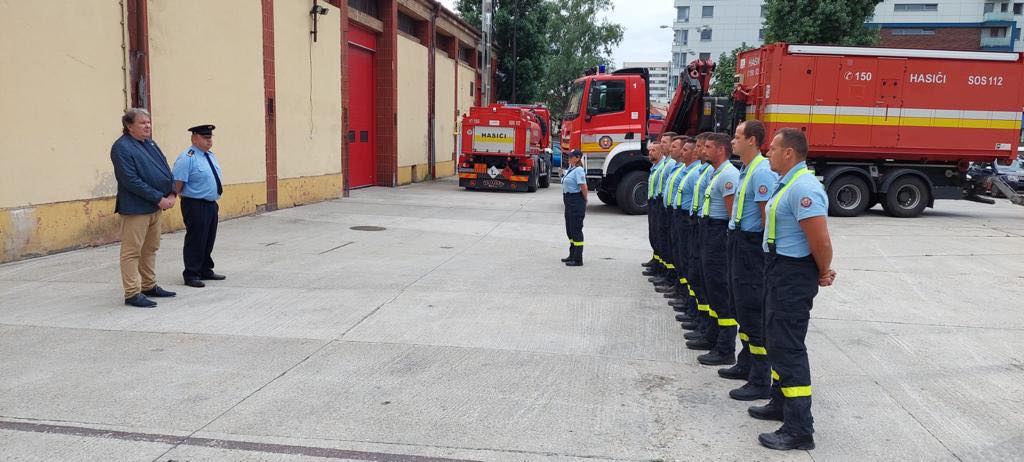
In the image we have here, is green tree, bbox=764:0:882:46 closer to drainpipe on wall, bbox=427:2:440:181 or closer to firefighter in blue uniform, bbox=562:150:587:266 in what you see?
drainpipe on wall, bbox=427:2:440:181

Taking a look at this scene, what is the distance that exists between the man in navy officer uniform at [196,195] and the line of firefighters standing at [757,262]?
4796 mm

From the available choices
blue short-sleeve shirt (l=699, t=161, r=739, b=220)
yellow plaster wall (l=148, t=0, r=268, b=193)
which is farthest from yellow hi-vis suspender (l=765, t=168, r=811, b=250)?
yellow plaster wall (l=148, t=0, r=268, b=193)

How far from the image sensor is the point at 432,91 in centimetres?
2647

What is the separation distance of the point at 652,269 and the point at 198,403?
5.87m

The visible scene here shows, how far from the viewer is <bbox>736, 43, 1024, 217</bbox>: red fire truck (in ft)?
50.5

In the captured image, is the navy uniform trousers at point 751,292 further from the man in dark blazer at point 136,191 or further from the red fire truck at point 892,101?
the red fire truck at point 892,101

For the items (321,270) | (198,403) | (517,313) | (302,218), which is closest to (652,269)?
(517,313)

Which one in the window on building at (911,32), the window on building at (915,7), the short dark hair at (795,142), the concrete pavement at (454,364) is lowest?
the concrete pavement at (454,364)

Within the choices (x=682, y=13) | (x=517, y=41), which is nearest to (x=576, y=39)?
(x=517, y=41)

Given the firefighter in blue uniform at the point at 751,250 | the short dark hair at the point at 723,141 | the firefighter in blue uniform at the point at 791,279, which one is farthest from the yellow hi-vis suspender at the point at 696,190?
the firefighter in blue uniform at the point at 791,279

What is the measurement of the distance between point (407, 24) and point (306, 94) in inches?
353

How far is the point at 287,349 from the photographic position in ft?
18.8

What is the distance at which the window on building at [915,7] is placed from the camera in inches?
2689

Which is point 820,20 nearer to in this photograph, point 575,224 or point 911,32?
point 575,224
